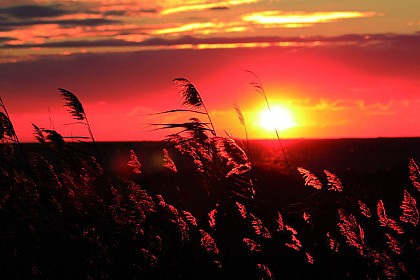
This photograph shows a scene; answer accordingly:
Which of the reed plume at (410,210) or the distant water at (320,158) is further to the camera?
the distant water at (320,158)

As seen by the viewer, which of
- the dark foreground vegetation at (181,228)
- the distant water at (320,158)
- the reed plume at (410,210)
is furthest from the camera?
the distant water at (320,158)

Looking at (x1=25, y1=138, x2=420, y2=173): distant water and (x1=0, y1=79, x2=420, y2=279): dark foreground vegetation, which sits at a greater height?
(x1=25, y1=138, x2=420, y2=173): distant water

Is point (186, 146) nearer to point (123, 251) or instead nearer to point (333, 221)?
point (123, 251)

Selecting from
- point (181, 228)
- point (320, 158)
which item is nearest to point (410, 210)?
point (181, 228)

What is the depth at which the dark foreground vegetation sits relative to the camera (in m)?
6.78

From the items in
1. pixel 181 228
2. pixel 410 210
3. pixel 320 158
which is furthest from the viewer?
pixel 320 158

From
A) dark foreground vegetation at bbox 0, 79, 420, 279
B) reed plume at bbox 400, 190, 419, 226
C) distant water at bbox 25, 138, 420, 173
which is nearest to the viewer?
reed plume at bbox 400, 190, 419, 226

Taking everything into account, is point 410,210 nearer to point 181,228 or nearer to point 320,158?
point 181,228

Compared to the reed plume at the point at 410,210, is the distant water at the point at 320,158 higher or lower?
higher

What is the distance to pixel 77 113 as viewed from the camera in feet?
27.2

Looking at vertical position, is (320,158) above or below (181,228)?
above

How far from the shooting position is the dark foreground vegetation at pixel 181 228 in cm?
678

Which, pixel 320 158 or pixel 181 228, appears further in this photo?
pixel 320 158

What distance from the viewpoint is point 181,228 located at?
7.17 meters
